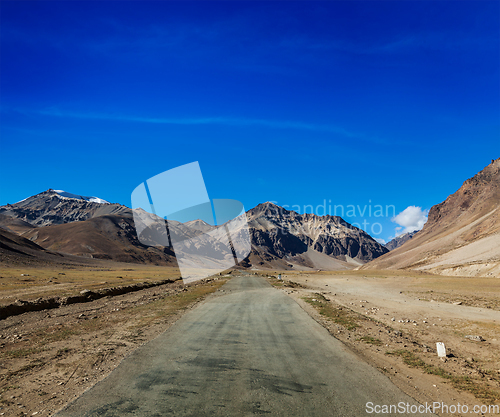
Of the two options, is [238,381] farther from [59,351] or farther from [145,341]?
[59,351]

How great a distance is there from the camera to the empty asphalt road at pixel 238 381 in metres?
A: 6.73

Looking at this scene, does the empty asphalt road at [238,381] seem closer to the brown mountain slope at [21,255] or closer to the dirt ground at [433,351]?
the dirt ground at [433,351]

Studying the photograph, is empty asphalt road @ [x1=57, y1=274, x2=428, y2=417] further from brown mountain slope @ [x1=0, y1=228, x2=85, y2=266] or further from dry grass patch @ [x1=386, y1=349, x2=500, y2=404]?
brown mountain slope @ [x1=0, y1=228, x2=85, y2=266]

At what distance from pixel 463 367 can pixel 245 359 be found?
7.63m

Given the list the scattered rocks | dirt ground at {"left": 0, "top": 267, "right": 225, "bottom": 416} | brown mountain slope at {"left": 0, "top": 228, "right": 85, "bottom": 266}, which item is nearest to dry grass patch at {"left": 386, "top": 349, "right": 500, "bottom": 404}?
the scattered rocks

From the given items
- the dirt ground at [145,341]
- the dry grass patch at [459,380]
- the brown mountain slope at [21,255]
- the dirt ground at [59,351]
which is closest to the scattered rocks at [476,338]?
the dirt ground at [145,341]

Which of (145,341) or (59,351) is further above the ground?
(145,341)

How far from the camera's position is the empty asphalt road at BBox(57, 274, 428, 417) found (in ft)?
22.1

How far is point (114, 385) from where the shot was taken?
7.85 metres

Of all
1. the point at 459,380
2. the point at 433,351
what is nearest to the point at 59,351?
the point at 459,380

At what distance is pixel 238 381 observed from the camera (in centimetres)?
820

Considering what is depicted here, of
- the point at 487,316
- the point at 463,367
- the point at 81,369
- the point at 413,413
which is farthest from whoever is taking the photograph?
the point at 487,316

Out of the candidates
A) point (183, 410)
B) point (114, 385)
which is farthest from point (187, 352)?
point (183, 410)

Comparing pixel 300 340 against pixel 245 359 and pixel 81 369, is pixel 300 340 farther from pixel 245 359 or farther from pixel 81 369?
pixel 81 369
